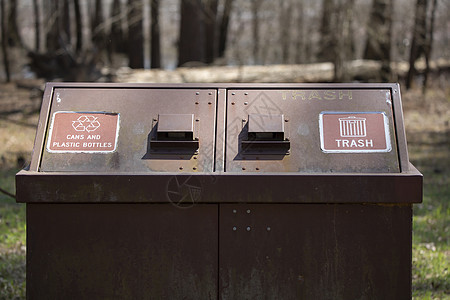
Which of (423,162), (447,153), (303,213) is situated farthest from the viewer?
(447,153)

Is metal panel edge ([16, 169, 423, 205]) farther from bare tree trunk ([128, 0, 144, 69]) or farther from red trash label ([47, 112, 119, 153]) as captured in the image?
bare tree trunk ([128, 0, 144, 69])

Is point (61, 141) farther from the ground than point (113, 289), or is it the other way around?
point (61, 141)

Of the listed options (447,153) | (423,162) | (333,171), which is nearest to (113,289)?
(333,171)

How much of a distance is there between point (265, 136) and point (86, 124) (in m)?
1.08

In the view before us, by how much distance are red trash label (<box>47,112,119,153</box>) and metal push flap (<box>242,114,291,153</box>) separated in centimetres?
79

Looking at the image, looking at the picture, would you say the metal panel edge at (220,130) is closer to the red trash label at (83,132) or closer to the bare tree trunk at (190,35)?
the red trash label at (83,132)

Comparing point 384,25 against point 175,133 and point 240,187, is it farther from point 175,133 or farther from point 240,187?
point 240,187

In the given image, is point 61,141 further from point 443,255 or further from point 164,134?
point 443,255

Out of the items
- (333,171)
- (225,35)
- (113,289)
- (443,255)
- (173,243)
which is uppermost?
(225,35)

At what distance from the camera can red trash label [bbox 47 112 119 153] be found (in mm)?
3285

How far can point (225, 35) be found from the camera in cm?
2348

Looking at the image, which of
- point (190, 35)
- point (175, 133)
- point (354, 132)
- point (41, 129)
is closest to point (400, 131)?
point (354, 132)

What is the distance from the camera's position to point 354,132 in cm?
331

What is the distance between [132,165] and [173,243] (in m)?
0.51
